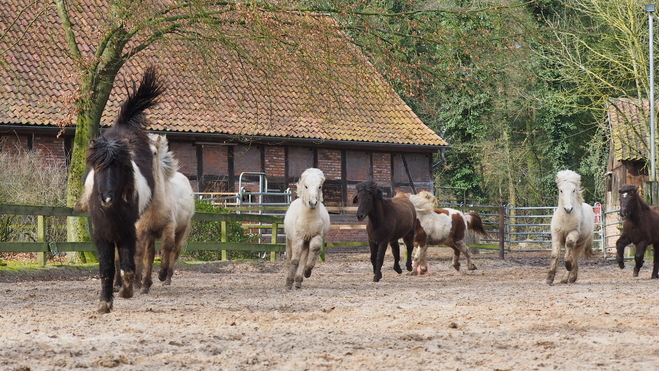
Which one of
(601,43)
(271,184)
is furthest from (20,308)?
(601,43)

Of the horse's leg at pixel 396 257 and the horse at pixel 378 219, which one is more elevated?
the horse at pixel 378 219

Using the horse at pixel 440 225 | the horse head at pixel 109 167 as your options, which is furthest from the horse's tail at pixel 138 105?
the horse at pixel 440 225

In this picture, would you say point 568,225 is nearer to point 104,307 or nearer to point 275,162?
point 104,307

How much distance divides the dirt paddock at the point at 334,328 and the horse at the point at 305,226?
40 cm

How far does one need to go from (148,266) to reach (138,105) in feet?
6.75

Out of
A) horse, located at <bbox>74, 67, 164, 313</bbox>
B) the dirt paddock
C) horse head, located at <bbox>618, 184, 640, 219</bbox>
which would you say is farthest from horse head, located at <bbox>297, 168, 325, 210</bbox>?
horse head, located at <bbox>618, 184, 640, 219</bbox>

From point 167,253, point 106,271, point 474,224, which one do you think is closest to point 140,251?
point 167,253

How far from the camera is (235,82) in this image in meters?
28.3

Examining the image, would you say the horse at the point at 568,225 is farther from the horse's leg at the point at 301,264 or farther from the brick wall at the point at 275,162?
the brick wall at the point at 275,162

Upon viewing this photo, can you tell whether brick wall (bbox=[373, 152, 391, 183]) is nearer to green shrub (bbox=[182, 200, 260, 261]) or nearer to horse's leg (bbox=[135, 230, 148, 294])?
green shrub (bbox=[182, 200, 260, 261])

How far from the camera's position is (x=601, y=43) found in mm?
34125

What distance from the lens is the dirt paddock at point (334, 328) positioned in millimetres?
6199

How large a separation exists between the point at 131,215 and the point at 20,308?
154 cm

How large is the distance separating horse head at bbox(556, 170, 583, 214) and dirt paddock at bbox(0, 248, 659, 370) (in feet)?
4.28
